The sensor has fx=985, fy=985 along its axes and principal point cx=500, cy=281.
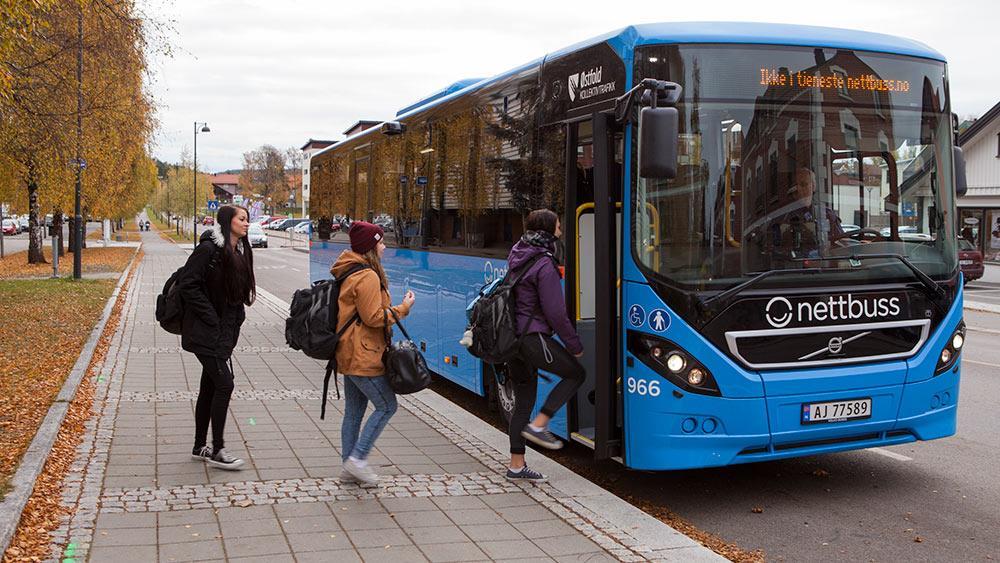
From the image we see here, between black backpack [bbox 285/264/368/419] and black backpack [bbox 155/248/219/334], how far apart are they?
851 millimetres

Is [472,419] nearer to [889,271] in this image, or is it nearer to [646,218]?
[646,218]

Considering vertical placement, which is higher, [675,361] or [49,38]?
[49,38]

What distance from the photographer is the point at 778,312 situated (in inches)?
238

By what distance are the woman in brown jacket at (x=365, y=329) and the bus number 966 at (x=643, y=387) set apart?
4.85 feet

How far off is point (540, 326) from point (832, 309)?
6.00 feet

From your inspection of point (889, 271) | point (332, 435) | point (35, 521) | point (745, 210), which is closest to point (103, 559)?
point (35, 521)

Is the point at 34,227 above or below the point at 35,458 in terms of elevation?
above

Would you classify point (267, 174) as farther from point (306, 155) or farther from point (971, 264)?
point (971, 264)

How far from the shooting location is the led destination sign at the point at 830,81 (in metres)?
6.16

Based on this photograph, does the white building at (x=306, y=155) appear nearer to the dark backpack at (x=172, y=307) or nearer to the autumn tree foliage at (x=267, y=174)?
the autumn tree foliage at (x=267, y=174)

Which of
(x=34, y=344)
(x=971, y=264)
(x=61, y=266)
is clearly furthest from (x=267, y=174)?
(x=34, y=344)

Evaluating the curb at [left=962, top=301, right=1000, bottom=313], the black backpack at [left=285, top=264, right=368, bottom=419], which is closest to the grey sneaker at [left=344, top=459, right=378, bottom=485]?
the black backpack at [left=285, top=264, right=368, bottom=419]

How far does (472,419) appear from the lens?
8641mm

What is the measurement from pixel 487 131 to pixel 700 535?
14.0 feet
